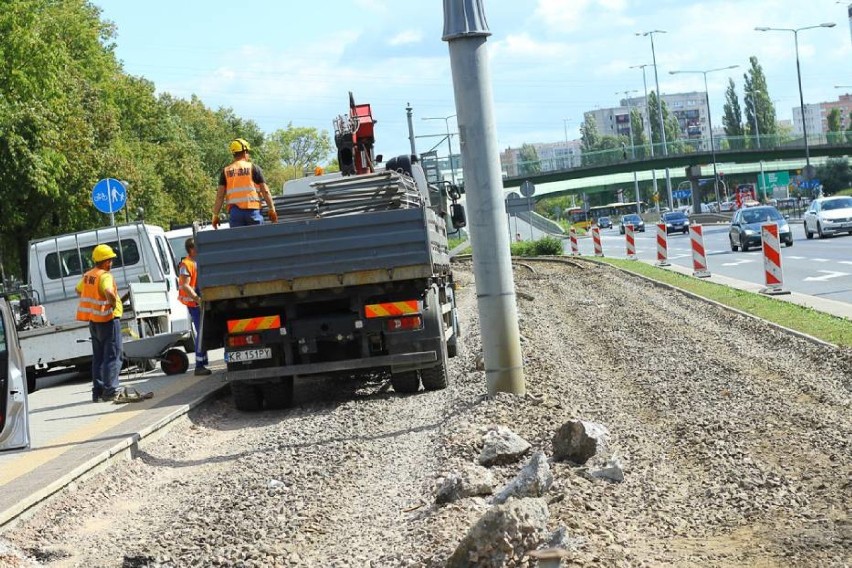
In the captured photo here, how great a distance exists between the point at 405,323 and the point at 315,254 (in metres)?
1.20

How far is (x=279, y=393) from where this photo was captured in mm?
13641

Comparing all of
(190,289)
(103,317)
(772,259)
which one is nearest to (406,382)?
(103,317)

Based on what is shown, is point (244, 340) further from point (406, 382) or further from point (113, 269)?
point (113, 269)

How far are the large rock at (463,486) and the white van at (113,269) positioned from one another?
39.9ft

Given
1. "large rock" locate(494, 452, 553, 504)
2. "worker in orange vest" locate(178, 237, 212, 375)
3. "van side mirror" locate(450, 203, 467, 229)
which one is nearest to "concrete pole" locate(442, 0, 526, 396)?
"large rock" locate(494, 452, 553, 504)

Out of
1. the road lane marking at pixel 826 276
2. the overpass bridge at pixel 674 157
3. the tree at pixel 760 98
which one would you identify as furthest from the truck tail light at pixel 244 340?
the tree at pixel 760 98

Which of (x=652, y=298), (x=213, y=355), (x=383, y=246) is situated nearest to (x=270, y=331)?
(x=383, y=246)

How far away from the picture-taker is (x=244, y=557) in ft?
22.5

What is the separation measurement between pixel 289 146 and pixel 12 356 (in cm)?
12603

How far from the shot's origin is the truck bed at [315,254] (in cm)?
1283

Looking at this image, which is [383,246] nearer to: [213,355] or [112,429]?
[112,429]

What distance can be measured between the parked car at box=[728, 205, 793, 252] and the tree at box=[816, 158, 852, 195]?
72.2 m

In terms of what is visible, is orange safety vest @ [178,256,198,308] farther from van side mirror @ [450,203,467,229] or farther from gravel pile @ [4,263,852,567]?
van side mirror @ [450,203,467,229]

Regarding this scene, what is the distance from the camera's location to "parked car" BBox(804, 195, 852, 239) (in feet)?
146
